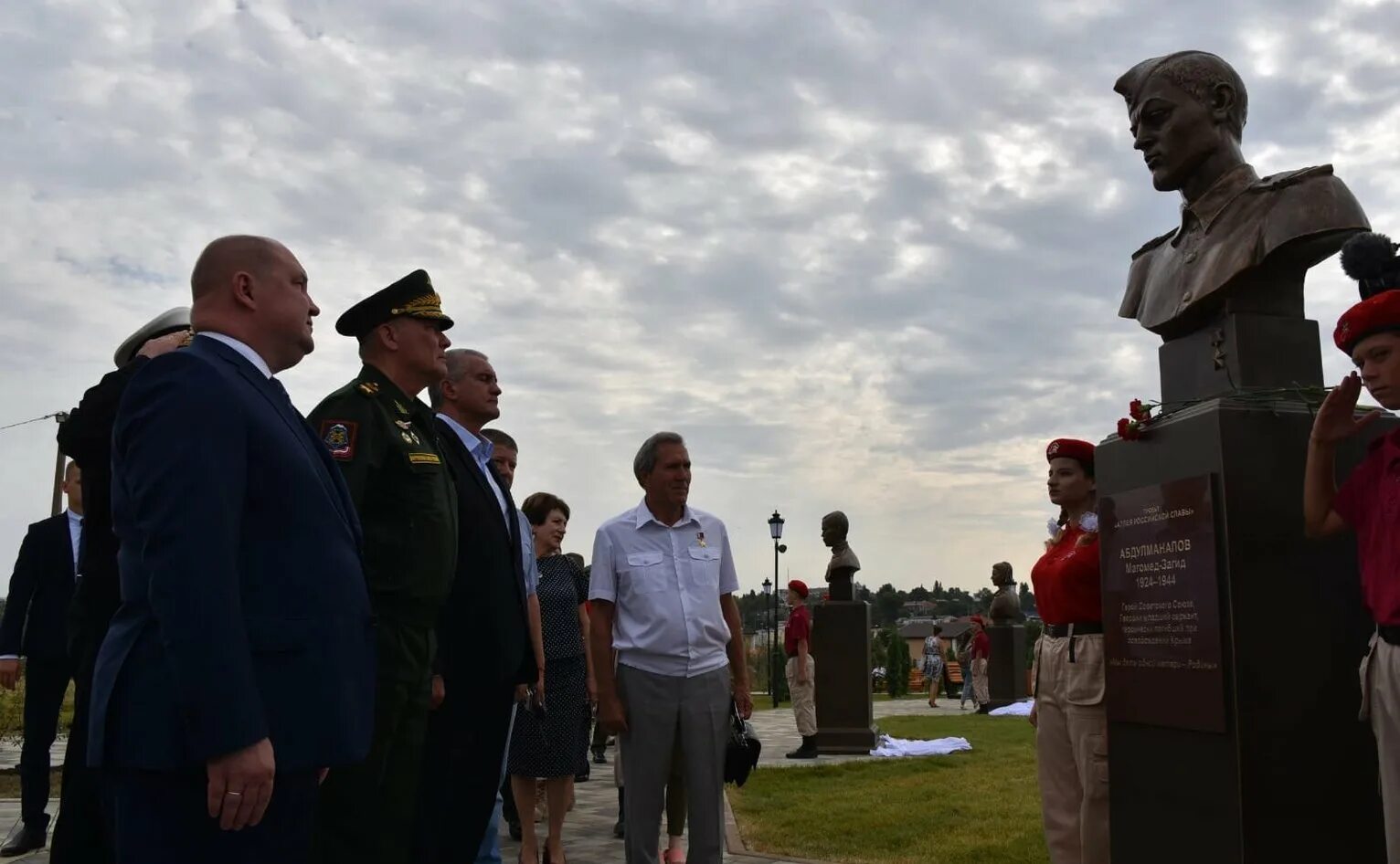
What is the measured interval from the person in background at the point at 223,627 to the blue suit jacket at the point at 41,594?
4869mm

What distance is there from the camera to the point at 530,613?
16.8 ft

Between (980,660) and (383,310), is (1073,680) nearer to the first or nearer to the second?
(383,310)

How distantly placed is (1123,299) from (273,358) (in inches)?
154

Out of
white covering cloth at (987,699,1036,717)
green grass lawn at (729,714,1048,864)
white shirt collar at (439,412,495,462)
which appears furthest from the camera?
white covering cloth at (987,699,1036,717)

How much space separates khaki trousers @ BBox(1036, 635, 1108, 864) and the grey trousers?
149 centimetres

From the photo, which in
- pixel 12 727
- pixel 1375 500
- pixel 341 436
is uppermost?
pixel 341 436

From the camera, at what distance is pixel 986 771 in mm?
10336

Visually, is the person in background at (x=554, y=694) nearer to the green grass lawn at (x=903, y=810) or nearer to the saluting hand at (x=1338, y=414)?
the green grass lawn at (x=903, y=810)

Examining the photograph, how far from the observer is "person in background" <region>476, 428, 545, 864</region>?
459 centimetres

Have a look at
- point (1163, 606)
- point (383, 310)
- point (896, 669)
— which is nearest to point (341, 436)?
point (383, 310)

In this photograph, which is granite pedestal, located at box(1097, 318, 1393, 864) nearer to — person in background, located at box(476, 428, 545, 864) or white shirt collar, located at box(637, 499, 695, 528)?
white shirt collar, located at box(637, 499, 695, 528)

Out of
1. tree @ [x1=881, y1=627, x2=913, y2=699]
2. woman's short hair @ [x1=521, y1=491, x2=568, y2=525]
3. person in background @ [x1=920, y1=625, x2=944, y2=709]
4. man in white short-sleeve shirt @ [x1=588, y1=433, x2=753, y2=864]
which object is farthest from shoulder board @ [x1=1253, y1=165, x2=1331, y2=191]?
tree @ [x1=881, y1=627, x2=913, y2=699]

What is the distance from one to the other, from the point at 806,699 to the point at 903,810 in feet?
16.6

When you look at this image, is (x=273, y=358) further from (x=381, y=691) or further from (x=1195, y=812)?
(x=1195, y=812)
